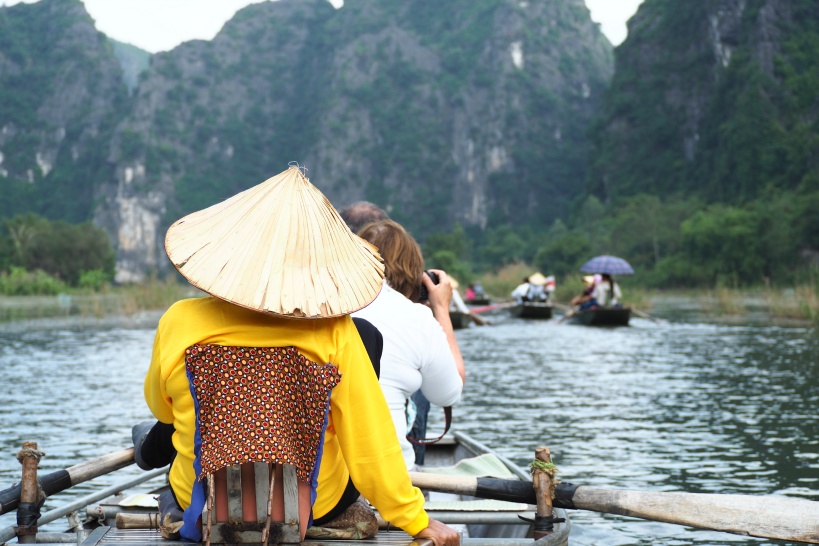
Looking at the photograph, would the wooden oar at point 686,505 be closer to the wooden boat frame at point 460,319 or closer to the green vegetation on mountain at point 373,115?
the wooden boat frame at point 460,319

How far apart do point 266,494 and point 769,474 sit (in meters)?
5.25

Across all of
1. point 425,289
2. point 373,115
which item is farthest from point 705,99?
point 425,289

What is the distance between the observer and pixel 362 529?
2.61m

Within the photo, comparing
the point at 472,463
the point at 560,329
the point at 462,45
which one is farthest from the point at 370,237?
the point at 462,45

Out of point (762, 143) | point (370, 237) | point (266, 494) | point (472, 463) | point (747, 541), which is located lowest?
point (747, 541)

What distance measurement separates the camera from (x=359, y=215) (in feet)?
14.1

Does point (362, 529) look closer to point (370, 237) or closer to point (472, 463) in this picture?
point (370, 237)

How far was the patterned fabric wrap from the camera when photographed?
2254 millimetres

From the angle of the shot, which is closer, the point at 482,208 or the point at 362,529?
the point at 362,529

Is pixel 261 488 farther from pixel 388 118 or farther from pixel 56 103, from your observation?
pixel 56 103

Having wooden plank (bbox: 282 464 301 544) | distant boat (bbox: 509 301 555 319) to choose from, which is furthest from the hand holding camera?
distant boat (bbox: 509 301 555 319)

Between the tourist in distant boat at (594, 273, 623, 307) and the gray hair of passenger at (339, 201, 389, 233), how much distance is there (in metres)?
18.0

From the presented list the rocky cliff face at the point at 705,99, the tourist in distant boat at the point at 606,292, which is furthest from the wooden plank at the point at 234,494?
the rocky cliff face at the point at 705,99

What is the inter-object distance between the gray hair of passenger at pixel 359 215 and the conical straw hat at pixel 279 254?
165 centimetres
